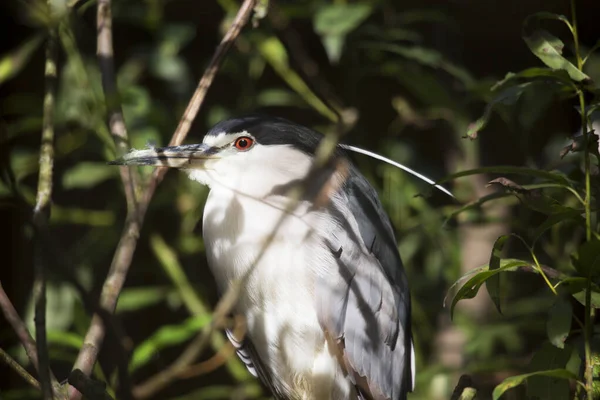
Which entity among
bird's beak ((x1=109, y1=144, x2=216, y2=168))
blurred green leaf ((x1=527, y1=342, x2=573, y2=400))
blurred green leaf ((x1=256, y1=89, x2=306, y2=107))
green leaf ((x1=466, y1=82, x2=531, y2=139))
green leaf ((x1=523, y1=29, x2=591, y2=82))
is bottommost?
blurred green leaf ((x1=527, y1=342, x2=573, y2=400))

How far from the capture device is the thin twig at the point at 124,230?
0.96 meters

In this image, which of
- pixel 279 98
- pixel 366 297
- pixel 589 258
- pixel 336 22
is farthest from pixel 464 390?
pixel 279 98

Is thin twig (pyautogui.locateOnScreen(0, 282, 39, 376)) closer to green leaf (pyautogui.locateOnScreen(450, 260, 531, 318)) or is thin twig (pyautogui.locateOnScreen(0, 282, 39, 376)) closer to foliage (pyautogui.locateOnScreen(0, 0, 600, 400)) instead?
foliage (pyautogui.locateOnScreen(0, 0, 600, 400))

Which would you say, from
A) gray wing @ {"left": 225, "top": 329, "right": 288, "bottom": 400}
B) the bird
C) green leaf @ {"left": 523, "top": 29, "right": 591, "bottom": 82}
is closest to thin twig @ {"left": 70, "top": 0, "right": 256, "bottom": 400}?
the bird

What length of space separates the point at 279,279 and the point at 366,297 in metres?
0.16

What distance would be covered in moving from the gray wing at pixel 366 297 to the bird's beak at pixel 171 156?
0.24 m

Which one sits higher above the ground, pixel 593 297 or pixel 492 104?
pixel 492 104

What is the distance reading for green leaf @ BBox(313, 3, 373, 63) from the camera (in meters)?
1.67

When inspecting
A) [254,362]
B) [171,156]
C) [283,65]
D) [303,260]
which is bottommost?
[254,362]

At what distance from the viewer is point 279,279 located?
1414 mm

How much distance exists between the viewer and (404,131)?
2.44 metres

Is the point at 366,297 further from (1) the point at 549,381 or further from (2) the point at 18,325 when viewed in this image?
(2) the point at 18,325

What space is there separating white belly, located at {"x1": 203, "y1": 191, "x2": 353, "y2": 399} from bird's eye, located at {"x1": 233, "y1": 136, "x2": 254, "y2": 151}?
0.28 ft

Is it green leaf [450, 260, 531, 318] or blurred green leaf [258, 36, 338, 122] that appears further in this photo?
blurred green leaf [258, 36, 338, 122]
